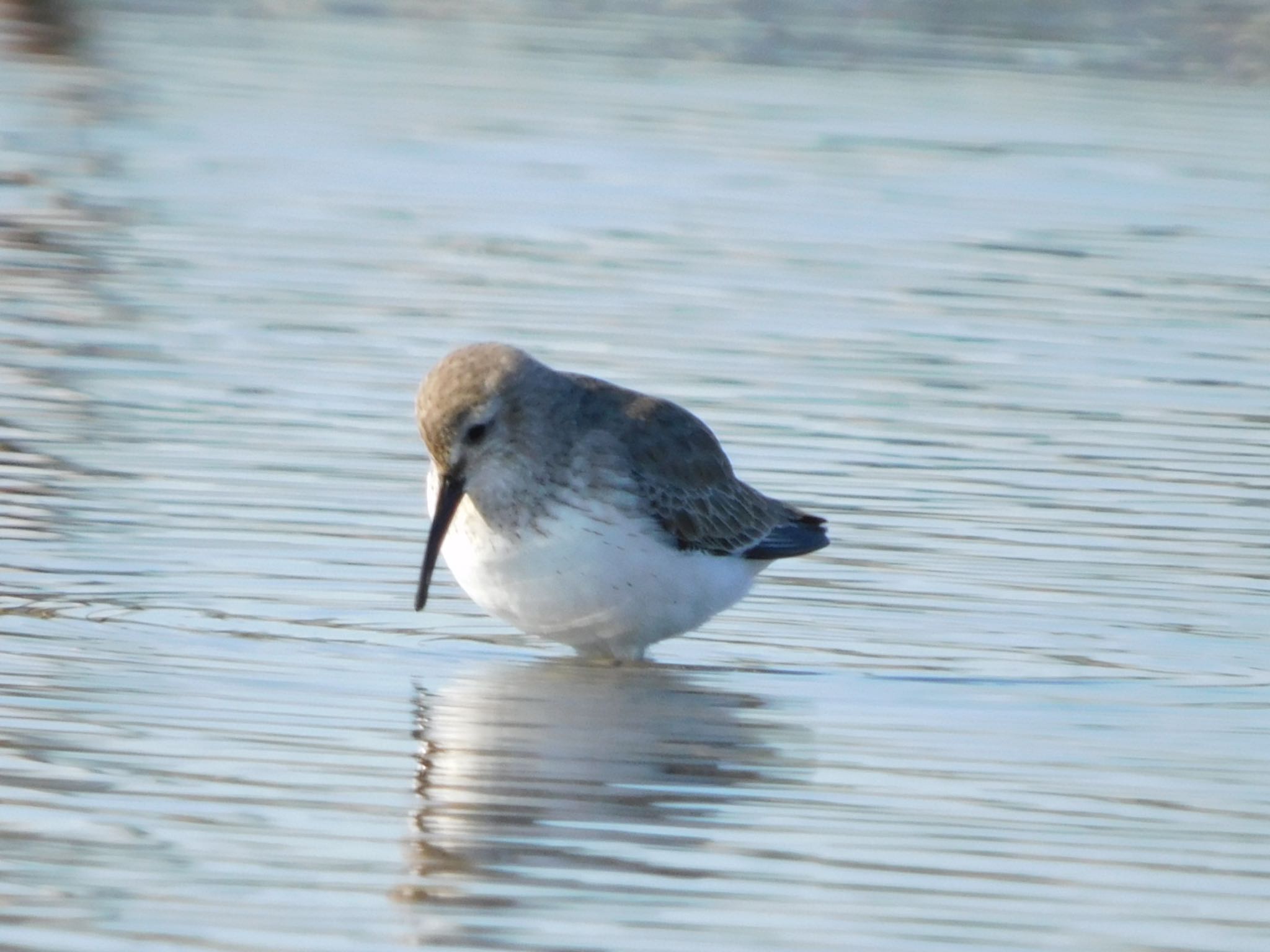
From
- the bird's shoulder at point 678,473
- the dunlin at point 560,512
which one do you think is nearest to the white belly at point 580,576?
the dunlin at point 560,512

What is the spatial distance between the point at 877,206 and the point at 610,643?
8863mm

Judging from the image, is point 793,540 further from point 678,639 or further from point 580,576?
point 580,576

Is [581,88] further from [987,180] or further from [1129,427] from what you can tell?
[1129,427]

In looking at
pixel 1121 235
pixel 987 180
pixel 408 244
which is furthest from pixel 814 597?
pixel 987 180

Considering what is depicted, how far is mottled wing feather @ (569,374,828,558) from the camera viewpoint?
7.71m

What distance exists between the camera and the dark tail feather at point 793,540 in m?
8.20

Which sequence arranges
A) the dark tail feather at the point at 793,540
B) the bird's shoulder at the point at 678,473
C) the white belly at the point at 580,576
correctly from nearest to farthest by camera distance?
the white belly at the point at 580,576
the bird's shoulder at the point at 678,473
the dark tail feather at the point at 793,540

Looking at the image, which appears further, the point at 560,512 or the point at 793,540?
the point at 793,540

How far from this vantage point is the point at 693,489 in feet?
25.9

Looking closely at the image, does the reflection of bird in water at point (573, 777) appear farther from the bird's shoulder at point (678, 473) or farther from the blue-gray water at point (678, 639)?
the bird's shoulder at point (678, 473)

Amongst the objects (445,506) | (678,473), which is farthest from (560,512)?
(678,473)

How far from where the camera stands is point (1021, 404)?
11180 millimetres

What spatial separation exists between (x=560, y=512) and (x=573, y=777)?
3.62 feet

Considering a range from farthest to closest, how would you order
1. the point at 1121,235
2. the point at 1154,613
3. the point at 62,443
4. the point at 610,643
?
the point at 1121,235
the point at 62,443
the point at 1154,613
the point at 610,643
